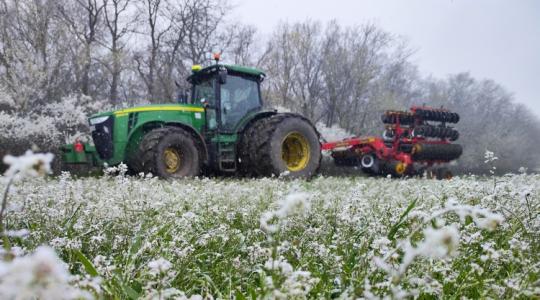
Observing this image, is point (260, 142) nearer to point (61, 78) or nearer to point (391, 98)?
point (61, 78)

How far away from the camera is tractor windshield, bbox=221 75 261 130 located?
8.52m

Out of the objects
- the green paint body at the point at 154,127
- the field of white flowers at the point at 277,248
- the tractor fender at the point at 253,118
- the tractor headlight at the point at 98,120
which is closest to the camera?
the field of white flowers at the point at 277,248

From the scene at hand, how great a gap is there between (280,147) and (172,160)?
2.23 m

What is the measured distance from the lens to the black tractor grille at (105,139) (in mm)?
7496

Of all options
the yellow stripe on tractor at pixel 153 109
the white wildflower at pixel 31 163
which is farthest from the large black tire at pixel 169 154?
the white wildflower at pixel 31 163

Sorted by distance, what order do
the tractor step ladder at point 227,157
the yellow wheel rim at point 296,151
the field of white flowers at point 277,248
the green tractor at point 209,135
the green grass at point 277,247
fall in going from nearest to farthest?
the field of white flowers at point 277,248 → the green grass at point 277,247 → the green tractor at point 209,135 → the tractor step ladder at point 227,157 → the yellow wheel rim at point 296,151

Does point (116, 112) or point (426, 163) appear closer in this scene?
point (116, 112)

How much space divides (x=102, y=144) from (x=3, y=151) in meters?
3.30

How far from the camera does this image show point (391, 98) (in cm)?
2916

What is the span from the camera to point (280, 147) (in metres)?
8.02

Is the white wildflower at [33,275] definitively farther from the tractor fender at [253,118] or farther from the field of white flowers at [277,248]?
the tractor fender at [253,118]

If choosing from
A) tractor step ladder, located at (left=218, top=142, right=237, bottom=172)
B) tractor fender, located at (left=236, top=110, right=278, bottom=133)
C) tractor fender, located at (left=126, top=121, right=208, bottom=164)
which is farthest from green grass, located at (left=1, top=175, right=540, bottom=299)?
tractor fender, located at (left=236, top=110, right=278, bottom=133)

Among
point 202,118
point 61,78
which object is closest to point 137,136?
point 202,118

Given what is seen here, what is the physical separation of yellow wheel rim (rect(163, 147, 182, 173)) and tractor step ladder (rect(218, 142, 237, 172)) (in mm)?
898
